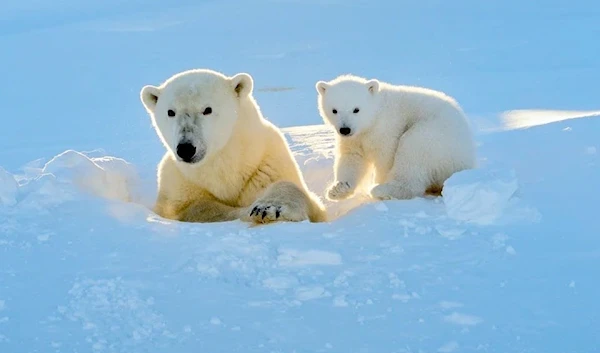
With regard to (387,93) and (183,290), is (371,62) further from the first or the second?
(183,290)

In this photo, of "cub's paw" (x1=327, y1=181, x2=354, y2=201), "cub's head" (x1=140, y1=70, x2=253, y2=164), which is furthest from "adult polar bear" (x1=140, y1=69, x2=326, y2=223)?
"cub's paw" (x1=327, y1=181, x2=354, y2=201)

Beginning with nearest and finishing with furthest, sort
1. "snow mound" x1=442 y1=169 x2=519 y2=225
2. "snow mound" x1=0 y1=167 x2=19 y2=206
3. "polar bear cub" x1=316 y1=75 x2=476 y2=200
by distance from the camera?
"snow mound" x1=442 y1=169 x2=519 y2=225
"snow mound" x1=0 y1=167 x2=19 y2=206
"polar bear cub" x1=316 y1=75 x2=476 y2=200

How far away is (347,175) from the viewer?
462cm

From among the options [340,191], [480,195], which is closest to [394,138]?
[340,191]

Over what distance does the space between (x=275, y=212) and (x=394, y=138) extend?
1.18 metres

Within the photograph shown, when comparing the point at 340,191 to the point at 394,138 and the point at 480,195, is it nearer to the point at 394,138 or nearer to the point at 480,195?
the point at 394,138

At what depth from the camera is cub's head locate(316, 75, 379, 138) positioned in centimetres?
469

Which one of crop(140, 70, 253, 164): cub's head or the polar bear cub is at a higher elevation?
crop(140, 70, 253, 164): cub's head

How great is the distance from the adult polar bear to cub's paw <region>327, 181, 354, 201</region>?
0.11m

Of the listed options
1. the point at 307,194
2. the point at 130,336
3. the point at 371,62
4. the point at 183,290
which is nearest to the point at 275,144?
the point at 307,194

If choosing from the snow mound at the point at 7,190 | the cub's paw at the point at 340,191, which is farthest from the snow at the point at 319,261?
the cub's paw at the point at 340,191

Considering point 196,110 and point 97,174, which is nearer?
point 196,110

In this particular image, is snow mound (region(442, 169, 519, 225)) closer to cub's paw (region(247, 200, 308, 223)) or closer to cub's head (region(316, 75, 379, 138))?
cub's paw (region(247, 200, 308, 223))

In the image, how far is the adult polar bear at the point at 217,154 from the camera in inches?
161
